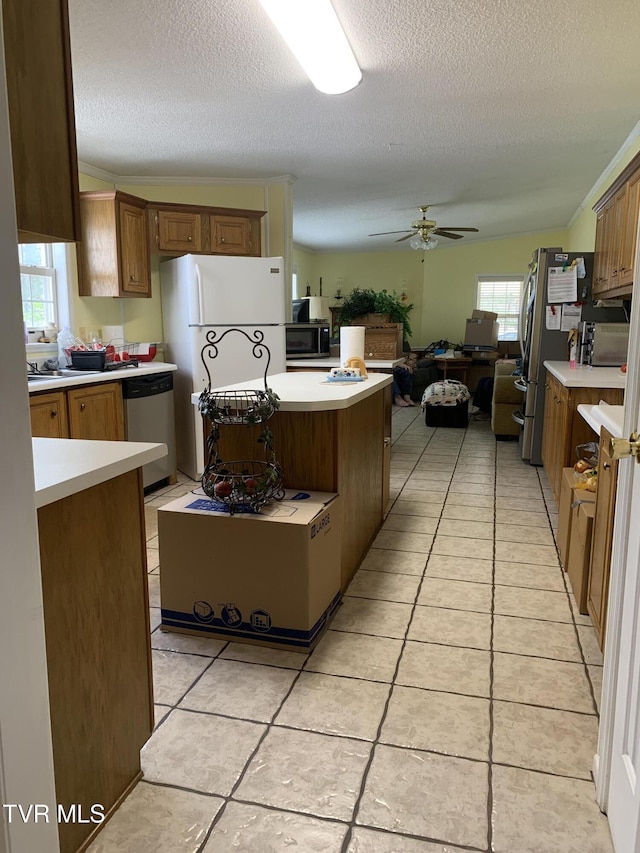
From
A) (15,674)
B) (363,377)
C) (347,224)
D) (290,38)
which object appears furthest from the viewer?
(347,224)

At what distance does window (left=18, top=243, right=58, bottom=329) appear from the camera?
4.09 metres

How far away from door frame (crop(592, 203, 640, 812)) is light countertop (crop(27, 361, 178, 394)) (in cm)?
255

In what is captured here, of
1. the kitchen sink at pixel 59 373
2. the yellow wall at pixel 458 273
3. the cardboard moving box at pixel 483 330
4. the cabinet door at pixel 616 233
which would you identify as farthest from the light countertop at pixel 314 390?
the yellow wall at pixel 458 273

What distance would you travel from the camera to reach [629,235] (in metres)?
3.48

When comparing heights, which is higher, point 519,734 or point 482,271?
point 482,271

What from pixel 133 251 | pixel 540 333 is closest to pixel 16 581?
pixel 133 251

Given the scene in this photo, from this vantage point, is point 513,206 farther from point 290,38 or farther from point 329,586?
point 329,586

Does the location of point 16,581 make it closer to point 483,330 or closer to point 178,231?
point 178,231

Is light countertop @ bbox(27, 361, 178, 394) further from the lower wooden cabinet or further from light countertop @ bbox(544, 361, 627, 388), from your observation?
light countertop @ bbox(544, 361, 627, 388)

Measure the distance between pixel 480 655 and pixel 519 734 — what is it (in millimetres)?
434

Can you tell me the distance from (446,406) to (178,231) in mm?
3462

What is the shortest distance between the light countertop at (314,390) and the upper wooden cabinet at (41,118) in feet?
3.97

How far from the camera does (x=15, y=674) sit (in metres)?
0.93

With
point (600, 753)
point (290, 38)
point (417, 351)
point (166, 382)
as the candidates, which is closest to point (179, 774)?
point (600, 753)
